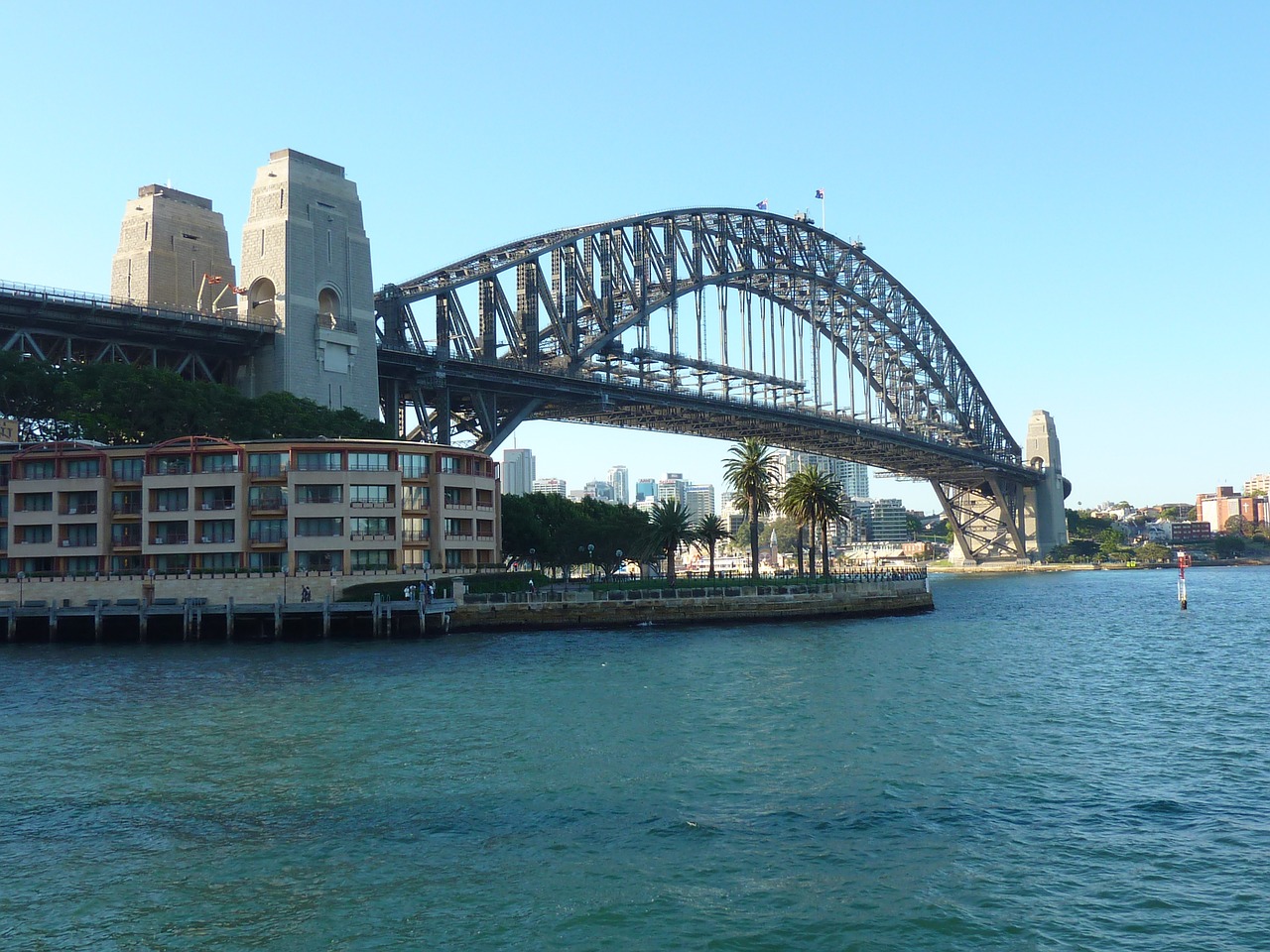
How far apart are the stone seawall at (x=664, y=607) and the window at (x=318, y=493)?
11.9m

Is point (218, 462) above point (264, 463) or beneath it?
above

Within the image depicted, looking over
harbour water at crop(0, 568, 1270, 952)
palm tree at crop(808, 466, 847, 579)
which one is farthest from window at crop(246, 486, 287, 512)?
palm tree at crop(808, 466, 847, 579)

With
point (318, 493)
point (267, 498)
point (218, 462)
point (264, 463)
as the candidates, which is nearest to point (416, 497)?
point (318, 493)

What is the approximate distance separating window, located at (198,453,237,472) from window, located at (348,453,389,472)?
319 inches

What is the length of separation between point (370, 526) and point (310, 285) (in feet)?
90.6

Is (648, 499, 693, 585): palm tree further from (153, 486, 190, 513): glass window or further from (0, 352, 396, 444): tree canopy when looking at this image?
(153, 486, 190, 513): glass window

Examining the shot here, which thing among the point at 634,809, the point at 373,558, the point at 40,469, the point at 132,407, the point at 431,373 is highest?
the point at 431,373

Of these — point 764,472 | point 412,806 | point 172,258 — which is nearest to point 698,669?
point 412,806

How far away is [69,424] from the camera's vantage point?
83.9 m

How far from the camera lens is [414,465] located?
82.9 metres

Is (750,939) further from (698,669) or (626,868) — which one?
(698,669)

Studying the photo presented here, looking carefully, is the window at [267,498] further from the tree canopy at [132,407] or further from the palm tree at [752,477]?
the palm tree at [752,477]

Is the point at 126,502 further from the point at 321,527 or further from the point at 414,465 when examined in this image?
the point at 414,465

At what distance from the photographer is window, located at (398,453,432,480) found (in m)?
82.0
